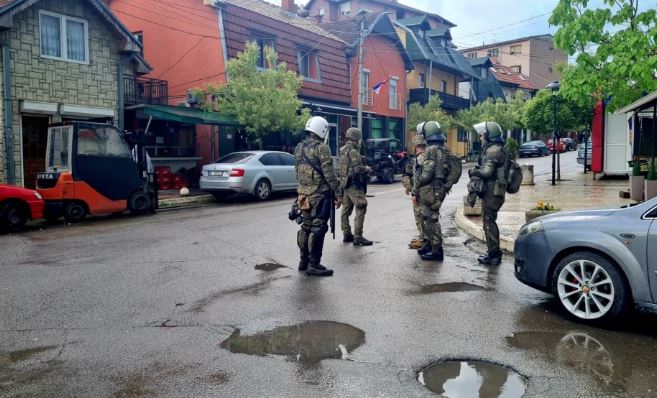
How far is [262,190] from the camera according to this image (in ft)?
53.8

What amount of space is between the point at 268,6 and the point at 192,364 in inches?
1095

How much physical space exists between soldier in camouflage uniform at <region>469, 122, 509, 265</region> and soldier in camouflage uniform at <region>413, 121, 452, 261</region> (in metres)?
0.54

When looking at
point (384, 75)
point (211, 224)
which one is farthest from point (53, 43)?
point (384, 75)

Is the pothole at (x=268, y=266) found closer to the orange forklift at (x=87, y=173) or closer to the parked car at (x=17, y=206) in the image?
the parked car at (x=17, y=206)

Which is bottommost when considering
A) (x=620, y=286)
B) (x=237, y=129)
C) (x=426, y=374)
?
(x=426, y=374)

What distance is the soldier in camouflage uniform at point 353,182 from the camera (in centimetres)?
896

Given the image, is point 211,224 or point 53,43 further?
point 53,43

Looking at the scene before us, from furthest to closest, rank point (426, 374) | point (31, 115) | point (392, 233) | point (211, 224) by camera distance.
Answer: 1. point (31, 115)
2. point (211, 224)
3. point (392, 233)
4. point (426, 374)

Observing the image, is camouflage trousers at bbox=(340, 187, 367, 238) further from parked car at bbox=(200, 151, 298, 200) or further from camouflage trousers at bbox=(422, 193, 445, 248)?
parked car at bbox=(200, 151, 298, 200)

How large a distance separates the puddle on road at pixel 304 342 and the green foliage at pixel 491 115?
34.7m

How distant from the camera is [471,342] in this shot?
14.9 ft

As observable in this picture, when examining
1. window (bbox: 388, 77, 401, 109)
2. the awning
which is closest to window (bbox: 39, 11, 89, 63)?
the awning

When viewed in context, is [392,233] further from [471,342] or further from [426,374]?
[426,374]

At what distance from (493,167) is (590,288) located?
256cm
